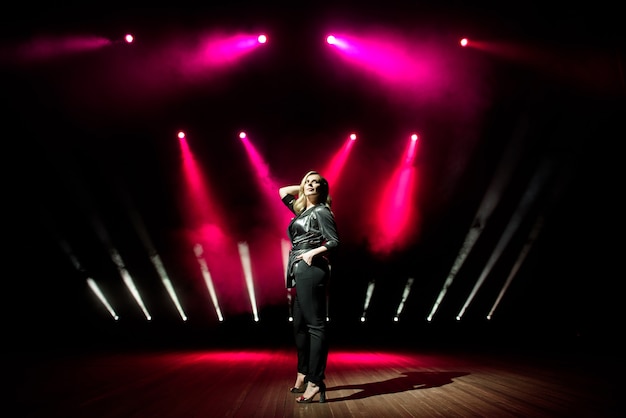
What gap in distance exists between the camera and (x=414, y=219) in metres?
8.03

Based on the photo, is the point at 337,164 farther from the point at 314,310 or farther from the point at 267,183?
the point at 314,310

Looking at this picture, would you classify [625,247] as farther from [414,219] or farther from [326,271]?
[326,271]

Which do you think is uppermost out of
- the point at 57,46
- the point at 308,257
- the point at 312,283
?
the point at 57,46

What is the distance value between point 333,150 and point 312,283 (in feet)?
19.1

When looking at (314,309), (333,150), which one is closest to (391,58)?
(333,150)

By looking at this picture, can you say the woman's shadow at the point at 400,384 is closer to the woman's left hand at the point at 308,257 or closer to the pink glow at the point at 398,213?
the woman's left hand at the point at 308,257

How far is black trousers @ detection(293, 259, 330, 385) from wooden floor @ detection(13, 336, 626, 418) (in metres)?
0.19

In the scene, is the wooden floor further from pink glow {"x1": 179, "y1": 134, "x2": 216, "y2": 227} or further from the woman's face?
pink glow {"x1": 179, "y1": 134, "x2": 216, "y2": 227}

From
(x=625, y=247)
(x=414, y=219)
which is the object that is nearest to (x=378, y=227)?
(x=414, y=219)

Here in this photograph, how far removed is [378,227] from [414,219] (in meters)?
0.70

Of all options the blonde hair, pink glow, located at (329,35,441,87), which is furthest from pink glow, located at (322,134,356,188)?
the blonde hair

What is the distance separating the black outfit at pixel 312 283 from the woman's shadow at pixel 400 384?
27cm

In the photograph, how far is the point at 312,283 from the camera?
2211 millimetres

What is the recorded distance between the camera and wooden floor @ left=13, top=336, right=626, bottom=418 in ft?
6.27
